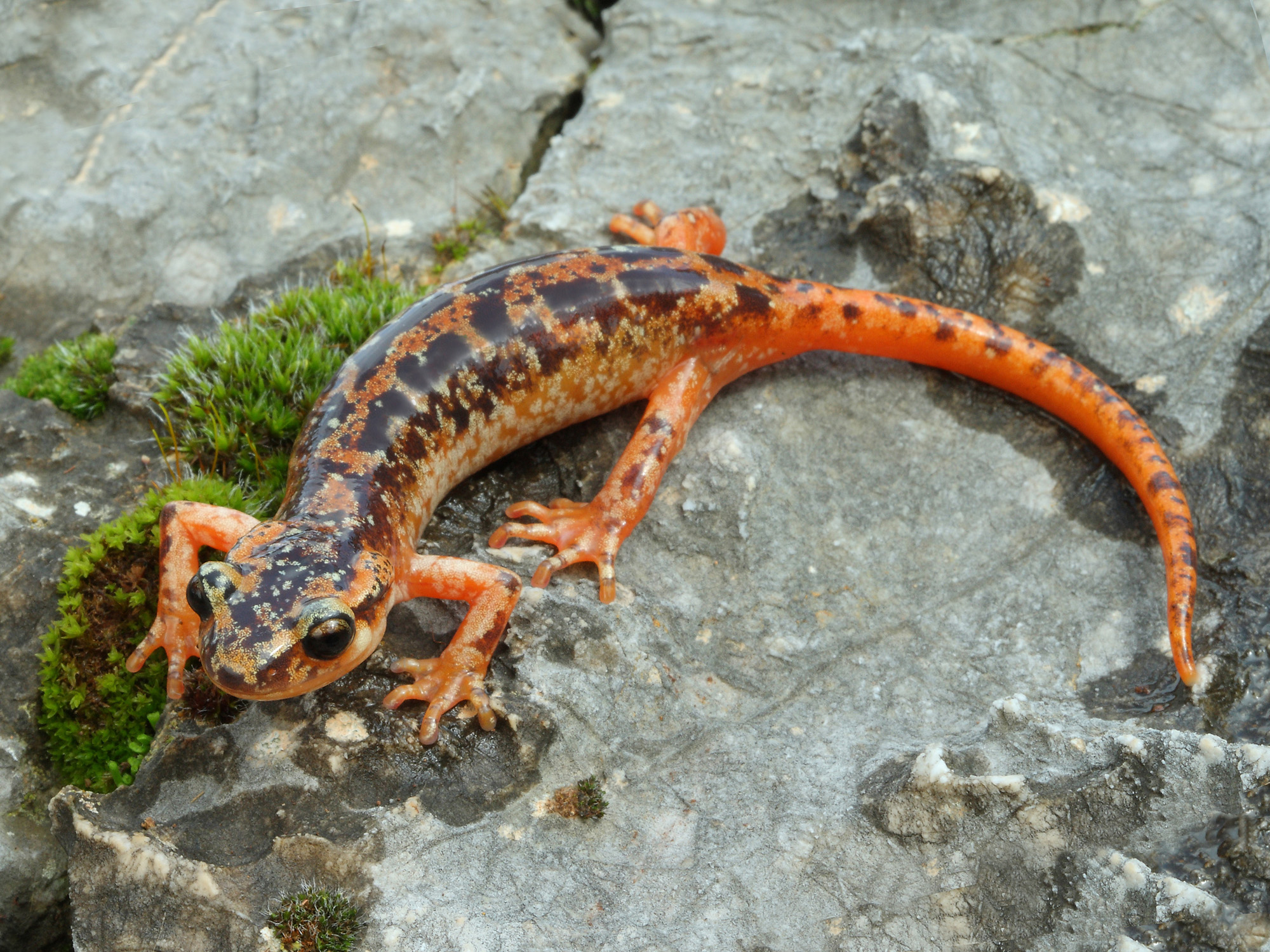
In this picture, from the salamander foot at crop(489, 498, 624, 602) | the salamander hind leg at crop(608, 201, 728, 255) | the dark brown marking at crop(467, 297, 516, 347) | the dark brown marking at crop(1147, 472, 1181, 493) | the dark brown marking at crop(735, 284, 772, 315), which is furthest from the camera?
the salamander hind leg at crop(608, 201, 728, 255)

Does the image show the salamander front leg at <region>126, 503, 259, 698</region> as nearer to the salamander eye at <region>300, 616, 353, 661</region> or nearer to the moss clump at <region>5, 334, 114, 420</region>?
the salamander eye at <region>300, 616, 353, 661</region>

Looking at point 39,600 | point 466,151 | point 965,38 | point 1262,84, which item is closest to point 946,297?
point 965,38

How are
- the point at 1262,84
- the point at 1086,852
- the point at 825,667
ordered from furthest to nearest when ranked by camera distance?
the point at 1262,84 < the point at 825,667 < the point at 1086,852

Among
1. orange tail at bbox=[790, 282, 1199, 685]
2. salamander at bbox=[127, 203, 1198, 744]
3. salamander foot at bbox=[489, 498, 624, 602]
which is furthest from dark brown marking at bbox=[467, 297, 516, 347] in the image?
orange tail at bbox=[790, 282, 1199, 685]

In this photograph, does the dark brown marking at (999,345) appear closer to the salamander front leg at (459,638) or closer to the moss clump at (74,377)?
the salamander front leg at (459,638)

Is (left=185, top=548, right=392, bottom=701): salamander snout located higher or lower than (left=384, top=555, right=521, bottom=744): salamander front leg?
higher

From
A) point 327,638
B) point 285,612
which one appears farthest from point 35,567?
point 327,638

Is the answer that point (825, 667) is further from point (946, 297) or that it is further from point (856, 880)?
point (946, 297)
